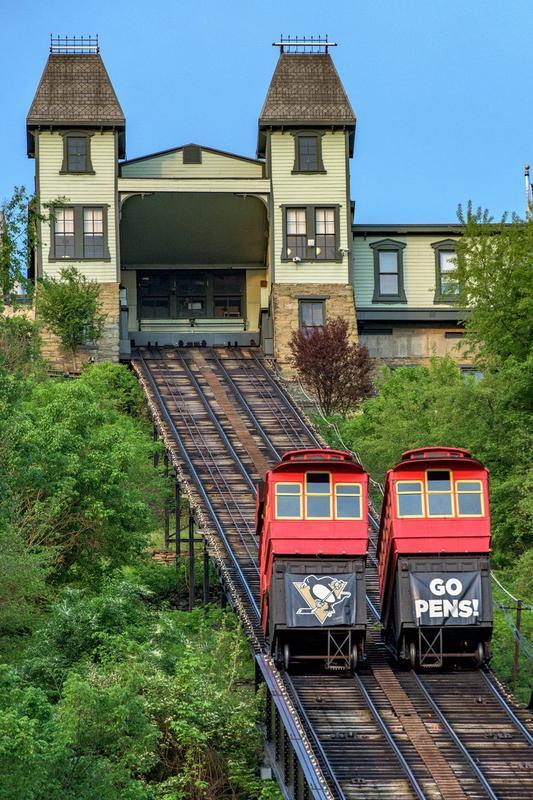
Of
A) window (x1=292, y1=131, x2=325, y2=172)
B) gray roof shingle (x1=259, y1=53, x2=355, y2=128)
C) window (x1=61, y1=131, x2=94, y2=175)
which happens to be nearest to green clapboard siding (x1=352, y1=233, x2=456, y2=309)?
window (x1=292, y1=131, x2=325, y2=172)

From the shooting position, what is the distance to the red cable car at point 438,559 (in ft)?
131

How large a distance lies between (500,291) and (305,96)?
2098cm

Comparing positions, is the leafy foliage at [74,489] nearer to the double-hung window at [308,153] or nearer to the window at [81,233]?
the window at [81,233]

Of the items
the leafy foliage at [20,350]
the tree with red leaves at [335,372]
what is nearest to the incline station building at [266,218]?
the tree with red leaves at [335,372]

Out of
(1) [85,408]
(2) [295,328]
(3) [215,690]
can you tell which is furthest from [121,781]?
(2) [295,328]

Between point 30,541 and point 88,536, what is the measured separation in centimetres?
293

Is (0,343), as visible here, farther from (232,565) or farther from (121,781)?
(121,781)

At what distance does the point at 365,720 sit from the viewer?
36.7 meters

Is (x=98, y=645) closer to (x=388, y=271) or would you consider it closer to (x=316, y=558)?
(x=316, y=558)

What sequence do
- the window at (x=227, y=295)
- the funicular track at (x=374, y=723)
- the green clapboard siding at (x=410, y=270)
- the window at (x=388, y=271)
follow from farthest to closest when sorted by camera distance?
the window at (x=227, y=295)
the window at (x=388, y=271)
the green clapboard siding at (x=410, y=270)
the funicular track at (x=374, y=723)

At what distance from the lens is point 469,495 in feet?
135

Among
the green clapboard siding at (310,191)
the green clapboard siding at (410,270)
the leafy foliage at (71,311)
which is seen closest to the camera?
the leafy foliage at (71,311)

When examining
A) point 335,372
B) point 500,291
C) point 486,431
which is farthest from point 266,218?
point 486,431

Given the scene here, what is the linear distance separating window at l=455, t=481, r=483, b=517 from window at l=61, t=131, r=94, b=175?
40.2 meters
